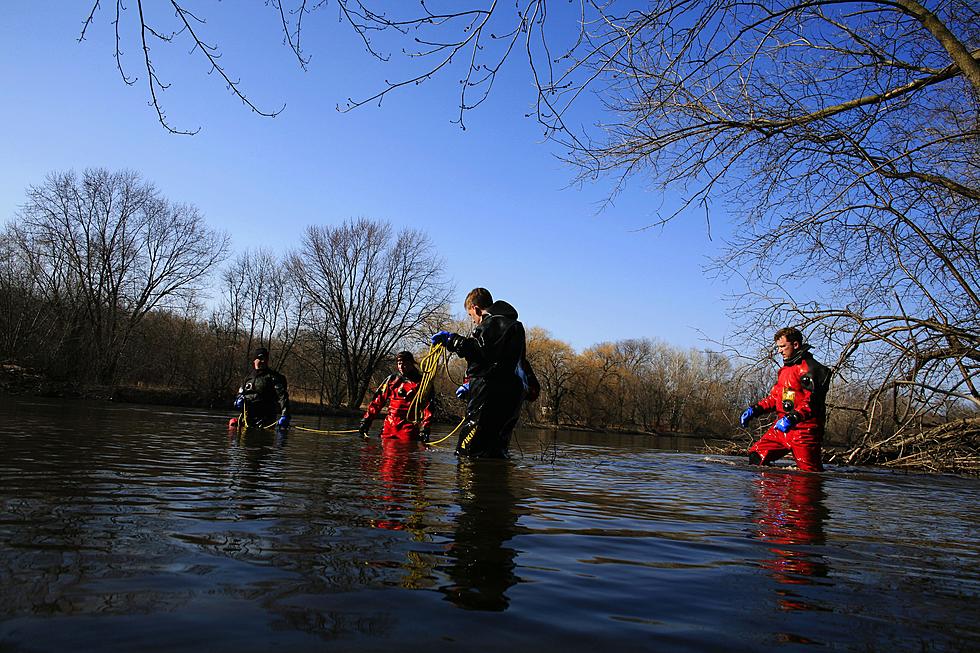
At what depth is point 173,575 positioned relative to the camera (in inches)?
80.2

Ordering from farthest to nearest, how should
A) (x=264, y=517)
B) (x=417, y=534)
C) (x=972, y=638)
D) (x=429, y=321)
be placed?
(x=429, y=321), (x=264, y=517), (x=417, y=534), (x=972, y=638)

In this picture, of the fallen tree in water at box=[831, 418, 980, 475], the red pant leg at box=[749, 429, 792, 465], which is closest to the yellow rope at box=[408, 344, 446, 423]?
the red pant leg at box=[749, 429, 792, 465]

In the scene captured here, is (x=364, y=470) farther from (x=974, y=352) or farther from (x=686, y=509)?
(x=974, y=352)

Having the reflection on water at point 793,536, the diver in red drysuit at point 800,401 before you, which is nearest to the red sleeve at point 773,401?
the diver in red drysuit at point 800,401

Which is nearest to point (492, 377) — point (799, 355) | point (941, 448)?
point (799, 355)

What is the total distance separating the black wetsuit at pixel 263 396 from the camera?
1257 centimetres

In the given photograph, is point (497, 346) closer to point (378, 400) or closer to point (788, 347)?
point (378, 400)

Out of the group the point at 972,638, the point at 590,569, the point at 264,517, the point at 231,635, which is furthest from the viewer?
the point at 264,517

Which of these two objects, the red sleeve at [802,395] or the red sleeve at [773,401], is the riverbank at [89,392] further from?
the red sleeve at [802,395]

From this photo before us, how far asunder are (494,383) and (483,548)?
4.59 meters

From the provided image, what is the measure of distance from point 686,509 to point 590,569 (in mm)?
2336

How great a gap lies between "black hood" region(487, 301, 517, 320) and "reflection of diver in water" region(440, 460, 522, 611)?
2457 millimetres

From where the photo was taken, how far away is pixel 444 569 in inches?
91.4

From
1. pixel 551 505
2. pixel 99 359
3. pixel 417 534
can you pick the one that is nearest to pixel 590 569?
pixel 417 534
